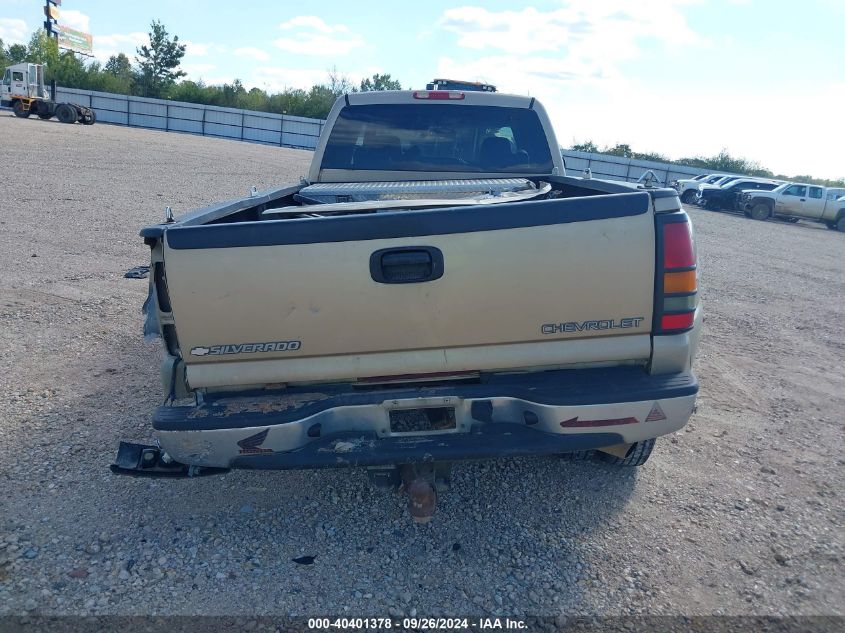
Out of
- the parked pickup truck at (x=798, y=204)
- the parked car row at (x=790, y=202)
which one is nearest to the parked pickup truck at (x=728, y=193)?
the parked car row at (x=790, y=202)

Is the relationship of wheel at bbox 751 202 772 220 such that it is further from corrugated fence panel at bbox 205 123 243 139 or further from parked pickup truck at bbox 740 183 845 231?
corrugated fence panel at bbox 205 123 243 139

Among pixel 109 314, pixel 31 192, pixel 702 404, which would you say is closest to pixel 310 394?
pixel 702 404

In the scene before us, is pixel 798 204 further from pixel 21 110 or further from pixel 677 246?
pixel 21 110

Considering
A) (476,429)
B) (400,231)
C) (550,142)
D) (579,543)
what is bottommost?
(579,543)

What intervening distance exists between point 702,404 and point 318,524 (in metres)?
3.22

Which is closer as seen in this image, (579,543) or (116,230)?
(579,543)

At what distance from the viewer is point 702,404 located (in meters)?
5.17

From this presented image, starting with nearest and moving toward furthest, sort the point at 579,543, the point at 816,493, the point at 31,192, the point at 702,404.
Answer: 1. the point at 579,543
2. the point at 816,493
3. the point at 702,404
4. the point at 31,192

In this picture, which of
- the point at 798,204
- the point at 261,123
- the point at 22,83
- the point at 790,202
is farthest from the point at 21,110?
the point at 798,204

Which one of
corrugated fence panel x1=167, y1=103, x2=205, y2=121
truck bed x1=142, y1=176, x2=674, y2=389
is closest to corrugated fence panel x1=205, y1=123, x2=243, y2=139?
corrugated fence panel x1=167, y1=103, x2=205, y2=121

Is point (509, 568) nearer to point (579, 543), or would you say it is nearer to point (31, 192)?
point (579, 543)

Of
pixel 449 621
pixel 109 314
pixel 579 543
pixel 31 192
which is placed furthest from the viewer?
pixel 31 192

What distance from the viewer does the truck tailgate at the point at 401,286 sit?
2906 millimetres

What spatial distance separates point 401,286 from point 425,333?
9.7 inches
